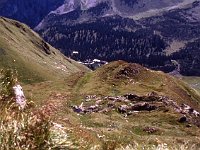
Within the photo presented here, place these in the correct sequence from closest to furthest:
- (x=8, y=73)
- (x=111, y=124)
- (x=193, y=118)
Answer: (x=8, y=73), (x=111, y=124), (x=193, y=118)

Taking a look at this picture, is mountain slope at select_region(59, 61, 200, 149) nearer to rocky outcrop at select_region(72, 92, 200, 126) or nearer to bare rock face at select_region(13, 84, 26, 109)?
rocky outcrop at select_region(72, 92, 200, 126)

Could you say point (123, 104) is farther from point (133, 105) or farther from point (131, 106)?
point (133, 105)

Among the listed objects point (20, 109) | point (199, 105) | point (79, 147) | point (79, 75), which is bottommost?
point (199, 105)

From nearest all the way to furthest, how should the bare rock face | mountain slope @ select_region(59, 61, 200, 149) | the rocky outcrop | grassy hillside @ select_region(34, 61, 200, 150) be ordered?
the bare rock face, grassy hillside @ select_region(34, 61, 200, 150), mountain slope @ select_region(59, 61, 200, 149), the rocky outcrop

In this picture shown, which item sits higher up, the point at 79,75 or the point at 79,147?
the point at 79,147

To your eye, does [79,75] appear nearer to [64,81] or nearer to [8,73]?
[64,81]

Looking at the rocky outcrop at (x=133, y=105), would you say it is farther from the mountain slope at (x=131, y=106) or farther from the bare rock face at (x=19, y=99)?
the bare rock face at (x=19, y=99)

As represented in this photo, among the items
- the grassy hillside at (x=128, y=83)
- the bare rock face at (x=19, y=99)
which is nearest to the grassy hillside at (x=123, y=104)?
the grassy hillside at (x=128, y=83)

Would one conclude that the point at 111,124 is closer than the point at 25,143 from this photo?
No

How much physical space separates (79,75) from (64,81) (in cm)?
780

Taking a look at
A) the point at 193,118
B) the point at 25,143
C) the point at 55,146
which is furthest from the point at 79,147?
the point at 193,118

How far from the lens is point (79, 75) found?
117 metres

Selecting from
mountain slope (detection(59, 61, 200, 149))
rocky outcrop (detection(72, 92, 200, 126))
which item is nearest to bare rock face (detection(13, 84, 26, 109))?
mountain slope (detection(59, 61, 200, 149))

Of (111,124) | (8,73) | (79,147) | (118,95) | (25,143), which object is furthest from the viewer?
(118,95)
